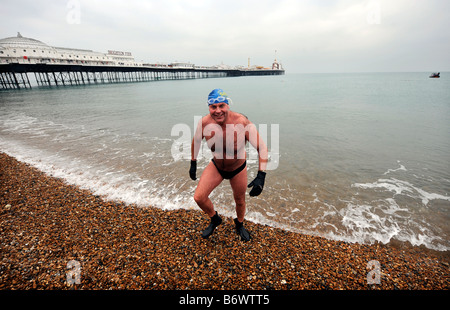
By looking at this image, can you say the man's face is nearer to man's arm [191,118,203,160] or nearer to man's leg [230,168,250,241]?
man's arm [191,118,203,160]

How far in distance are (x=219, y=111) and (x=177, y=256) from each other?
2958mm

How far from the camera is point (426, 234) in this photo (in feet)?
15.9

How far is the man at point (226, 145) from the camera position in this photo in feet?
10.4

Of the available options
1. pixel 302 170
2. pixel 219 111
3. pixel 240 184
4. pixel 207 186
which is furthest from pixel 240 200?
pixel 302 170

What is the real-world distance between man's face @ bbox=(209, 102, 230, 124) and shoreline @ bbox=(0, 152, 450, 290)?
9.05 feet

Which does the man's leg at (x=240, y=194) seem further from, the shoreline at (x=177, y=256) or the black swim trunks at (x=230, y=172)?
the shoreline at (x=177, y=256)

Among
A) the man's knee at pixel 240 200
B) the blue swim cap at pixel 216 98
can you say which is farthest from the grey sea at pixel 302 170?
the blue swim cap at pixel 216 98

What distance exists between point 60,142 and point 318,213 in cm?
1479

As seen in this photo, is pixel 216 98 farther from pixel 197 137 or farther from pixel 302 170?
pixel 302 170

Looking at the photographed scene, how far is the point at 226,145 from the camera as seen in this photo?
3.41m

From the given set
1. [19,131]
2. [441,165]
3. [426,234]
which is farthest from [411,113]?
[19,131]

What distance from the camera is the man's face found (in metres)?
3.11
